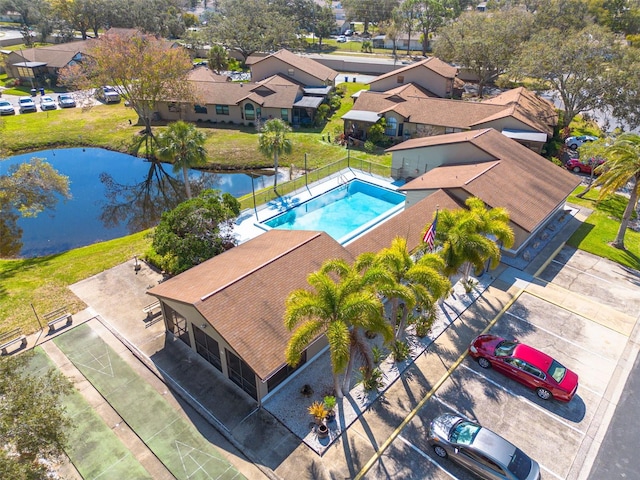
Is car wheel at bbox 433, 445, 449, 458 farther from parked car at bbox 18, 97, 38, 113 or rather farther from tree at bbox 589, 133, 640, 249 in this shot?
parked car at bbox 18, 97, 38, 113

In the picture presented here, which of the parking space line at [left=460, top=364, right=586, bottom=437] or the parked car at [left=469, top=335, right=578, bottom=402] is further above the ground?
the parked car at [left=469, top=335, right=578, bottom=402]

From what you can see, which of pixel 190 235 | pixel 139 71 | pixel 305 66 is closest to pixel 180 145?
pixel 190 235

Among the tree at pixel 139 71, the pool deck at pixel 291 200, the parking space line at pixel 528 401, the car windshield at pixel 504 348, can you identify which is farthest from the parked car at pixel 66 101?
the car windshield at pixel 504 348

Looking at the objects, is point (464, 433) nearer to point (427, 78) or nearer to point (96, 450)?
point (96, 450)

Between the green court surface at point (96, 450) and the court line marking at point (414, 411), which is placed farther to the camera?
the court line marking at point (414, 411)

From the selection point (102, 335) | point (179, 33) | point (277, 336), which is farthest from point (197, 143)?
point (179, 33)

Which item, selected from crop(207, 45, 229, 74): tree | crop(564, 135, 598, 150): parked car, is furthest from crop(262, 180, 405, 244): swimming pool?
crop(207, 45, 229, 74): tree

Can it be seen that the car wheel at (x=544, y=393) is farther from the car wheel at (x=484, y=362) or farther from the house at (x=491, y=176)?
the house at (x=491, y=176)
